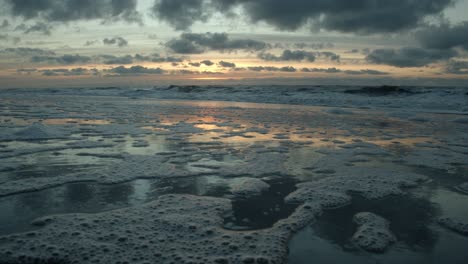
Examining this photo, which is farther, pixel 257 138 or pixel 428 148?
pixel 257 138

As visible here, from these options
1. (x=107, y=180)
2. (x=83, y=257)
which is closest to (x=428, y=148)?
(x=107, y=180)

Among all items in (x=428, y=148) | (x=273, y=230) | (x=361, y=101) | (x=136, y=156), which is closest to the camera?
(x=273, y=230)

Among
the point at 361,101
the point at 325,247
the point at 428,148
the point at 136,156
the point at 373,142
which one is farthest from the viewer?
the point at 361,101

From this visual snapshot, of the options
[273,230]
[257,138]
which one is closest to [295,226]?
[273,230]

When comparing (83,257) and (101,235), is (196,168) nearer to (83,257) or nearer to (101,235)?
(101,235)

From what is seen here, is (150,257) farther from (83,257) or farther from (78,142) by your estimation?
(78,142)

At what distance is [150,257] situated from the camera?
2.73 m

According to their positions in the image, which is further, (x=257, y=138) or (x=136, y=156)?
(x=257, y=138)

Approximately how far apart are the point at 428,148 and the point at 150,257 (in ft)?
22.4

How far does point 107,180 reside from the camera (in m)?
4.68

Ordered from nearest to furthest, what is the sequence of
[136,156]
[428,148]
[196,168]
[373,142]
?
[196,168] < [136,156] < [428,148] < [373,142]

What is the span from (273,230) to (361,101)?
24.4m

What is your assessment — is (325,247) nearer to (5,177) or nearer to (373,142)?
(5,177)

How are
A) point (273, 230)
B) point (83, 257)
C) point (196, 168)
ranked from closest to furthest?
1. point (83, 257)
2. point (273, 230)
3. point (196, 168)
